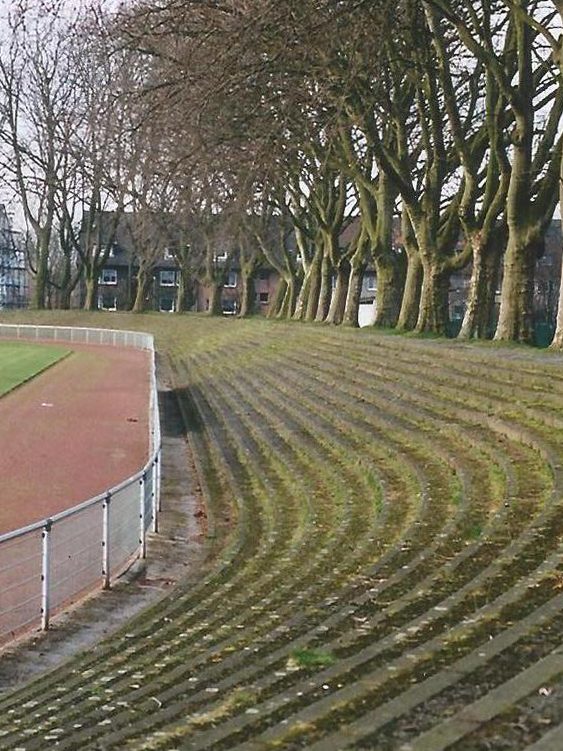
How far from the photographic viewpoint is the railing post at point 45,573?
372 inches

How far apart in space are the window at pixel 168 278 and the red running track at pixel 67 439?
70.7 m

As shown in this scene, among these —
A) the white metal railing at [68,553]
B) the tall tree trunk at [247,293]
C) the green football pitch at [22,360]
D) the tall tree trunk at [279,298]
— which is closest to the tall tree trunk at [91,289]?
the green football pitch at [22,360]

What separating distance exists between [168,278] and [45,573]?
347 feet

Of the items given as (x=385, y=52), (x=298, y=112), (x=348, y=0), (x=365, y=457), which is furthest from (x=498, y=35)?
(x=365, y=457)

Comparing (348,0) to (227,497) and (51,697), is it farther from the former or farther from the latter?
(51,697)

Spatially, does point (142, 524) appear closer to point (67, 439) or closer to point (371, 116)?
point (67, 439)

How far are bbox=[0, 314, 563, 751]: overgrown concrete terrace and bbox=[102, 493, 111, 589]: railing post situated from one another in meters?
0.75

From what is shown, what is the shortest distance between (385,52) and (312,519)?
15393mm

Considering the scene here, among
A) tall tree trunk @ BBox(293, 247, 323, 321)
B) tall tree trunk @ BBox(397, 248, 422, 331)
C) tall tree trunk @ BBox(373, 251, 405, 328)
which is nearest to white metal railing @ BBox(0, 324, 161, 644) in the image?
tall tree trunk @ BBox(397, 248, 422, 331)

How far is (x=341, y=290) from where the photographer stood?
42.4 m

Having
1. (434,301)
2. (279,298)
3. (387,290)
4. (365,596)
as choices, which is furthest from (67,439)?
(279,298)

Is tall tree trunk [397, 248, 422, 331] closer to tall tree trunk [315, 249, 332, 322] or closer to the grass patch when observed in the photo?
tall tree trunk [315, 249, 332, 322]

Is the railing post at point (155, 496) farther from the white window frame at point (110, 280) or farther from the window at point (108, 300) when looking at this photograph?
the white window frame at point (110, 280)

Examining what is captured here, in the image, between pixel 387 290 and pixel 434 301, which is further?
pixel 387 290
